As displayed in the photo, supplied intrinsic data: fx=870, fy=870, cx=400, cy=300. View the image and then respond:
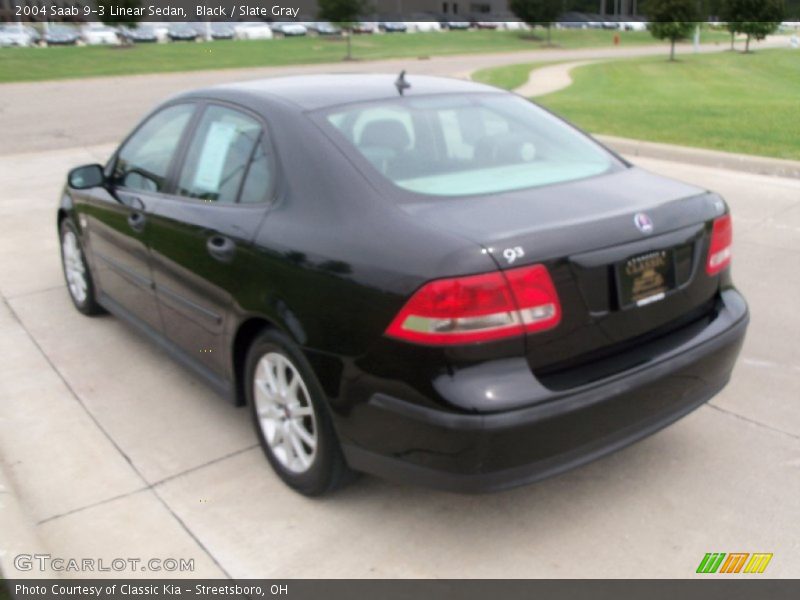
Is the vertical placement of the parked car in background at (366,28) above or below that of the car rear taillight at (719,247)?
above

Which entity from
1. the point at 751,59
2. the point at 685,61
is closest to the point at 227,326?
the point at 685,61

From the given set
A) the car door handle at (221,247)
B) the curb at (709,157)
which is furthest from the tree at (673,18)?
the car door handle at (221,247)

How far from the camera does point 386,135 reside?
3523mm

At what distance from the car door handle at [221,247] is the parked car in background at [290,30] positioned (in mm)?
59534

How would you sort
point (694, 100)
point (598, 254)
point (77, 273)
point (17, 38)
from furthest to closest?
point (17, 38) < point (694, 100) < point (77, 273) < point (598, 254)

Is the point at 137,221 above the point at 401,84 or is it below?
below

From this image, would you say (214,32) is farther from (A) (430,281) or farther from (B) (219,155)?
Answer: (A) (430,281)

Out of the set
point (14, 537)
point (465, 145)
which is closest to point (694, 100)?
point (465, 145)

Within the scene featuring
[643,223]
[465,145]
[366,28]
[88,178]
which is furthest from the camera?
[366,28]

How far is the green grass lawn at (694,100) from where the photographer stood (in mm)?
11062

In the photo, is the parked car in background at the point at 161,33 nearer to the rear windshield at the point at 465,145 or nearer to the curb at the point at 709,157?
the curb at the point at 709,157

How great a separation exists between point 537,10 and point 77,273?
5386cm

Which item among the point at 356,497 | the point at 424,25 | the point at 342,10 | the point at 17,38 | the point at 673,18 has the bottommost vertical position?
the point at 356,497

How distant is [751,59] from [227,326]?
40.0 m
